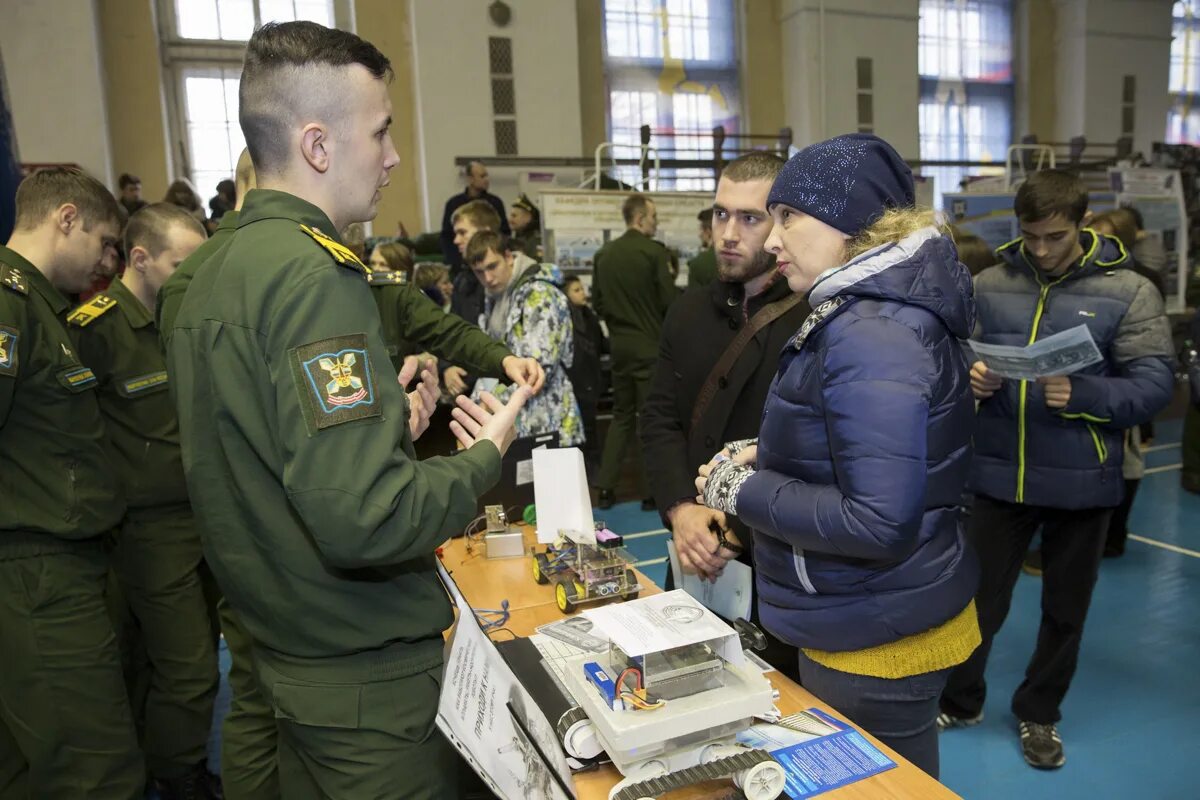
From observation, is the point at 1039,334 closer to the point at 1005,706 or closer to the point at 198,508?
the point at 1005,706

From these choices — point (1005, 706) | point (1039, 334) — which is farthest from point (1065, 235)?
point (1005, 706)

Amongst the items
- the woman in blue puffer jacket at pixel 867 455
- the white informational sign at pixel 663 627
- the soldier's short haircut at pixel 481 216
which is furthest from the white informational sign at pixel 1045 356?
the soldier's short haircut at pixel 481 216

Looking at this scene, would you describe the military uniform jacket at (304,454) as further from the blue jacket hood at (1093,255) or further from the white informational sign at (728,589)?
the blue jacket hood at (1093,255)

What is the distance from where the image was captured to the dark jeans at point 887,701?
143 centimetres

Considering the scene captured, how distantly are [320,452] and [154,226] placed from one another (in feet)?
6.47

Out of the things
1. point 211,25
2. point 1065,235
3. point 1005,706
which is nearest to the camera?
point 1065,235

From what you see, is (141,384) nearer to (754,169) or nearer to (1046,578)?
(754,169)

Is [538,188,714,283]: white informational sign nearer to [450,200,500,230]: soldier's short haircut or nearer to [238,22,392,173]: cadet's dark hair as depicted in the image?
[450,200,500,230]: soldier's short haircut

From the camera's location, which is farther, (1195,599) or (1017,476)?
(1195,599)

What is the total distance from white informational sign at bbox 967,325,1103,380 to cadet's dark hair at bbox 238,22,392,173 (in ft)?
5.95

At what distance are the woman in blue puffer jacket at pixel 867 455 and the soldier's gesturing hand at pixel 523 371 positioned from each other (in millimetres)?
615

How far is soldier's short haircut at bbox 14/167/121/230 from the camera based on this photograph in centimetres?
212

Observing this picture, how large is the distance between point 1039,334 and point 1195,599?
214 centimetres

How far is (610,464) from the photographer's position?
5.27 meters
